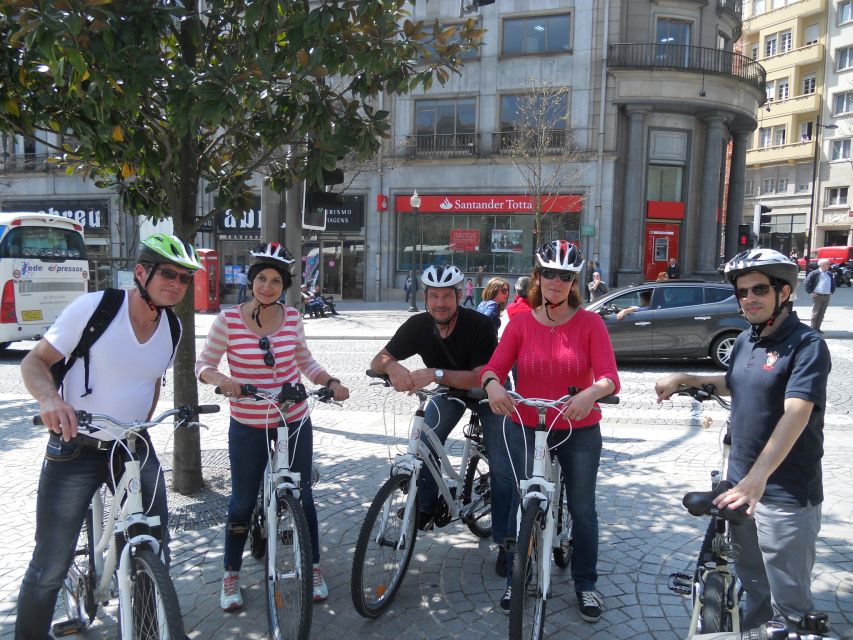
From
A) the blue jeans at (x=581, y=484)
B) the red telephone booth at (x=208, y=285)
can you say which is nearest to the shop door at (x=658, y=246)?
the red telephone booth at (x=208, y=285)

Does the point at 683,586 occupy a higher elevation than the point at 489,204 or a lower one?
lower

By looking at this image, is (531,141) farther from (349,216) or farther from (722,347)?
(722,347)

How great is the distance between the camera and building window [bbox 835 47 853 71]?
1873 inches

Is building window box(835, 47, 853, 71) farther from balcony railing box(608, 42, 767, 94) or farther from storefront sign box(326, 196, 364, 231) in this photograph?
storefront sign box(326, 196, 364, 231)

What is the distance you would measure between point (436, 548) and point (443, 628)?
0.95 m

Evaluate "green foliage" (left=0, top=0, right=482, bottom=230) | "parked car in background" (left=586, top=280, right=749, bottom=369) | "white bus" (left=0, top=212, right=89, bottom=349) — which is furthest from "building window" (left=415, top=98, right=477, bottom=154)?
"green foliage" (left=0, top=0, right=482, bottom=230)

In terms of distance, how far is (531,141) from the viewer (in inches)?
997

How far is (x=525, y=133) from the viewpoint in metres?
25.3

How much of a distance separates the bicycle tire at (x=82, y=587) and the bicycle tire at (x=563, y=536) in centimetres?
245

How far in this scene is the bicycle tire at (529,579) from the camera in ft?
9.48

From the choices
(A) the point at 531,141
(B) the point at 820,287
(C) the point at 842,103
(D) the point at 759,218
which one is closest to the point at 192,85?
(B) the point at 820,287

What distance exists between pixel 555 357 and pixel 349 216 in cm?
2652

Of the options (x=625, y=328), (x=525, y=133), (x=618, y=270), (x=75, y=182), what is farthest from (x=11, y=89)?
(x=75, y=182)

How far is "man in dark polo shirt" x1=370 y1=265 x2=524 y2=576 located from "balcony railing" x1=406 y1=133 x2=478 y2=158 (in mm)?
24397
